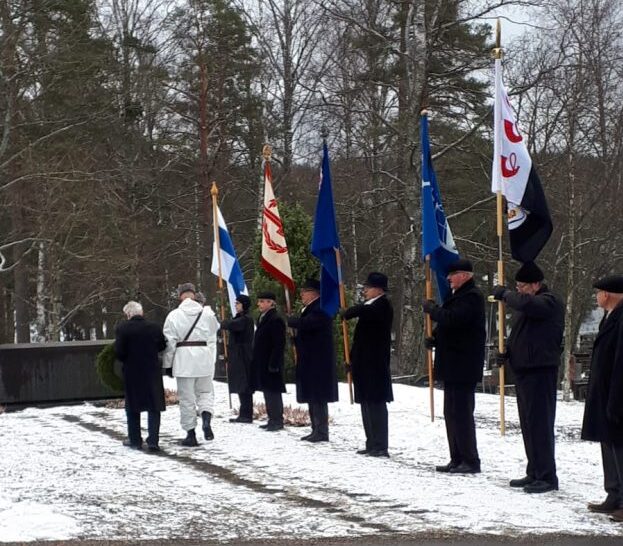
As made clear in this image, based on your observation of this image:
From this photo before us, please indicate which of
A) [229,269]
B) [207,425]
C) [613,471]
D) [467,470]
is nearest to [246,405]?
[207,425]

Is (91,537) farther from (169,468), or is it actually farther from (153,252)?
(153,252)

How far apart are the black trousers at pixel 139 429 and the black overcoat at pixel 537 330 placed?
14.1 ft

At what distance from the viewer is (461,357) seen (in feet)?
33.4

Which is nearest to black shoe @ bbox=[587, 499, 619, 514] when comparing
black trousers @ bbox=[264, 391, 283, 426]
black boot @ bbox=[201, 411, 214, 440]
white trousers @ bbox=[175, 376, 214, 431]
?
white trousers @ bbox=[175, 376, 214, 431]

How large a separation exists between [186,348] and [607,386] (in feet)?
18.0

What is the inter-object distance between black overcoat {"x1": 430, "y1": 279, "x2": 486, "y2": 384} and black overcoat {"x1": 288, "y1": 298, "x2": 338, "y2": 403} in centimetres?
249

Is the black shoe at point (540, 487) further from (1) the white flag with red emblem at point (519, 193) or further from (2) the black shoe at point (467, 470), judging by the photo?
(1) the white flag with red emblem at point (519, 193)

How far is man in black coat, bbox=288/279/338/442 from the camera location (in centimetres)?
1262

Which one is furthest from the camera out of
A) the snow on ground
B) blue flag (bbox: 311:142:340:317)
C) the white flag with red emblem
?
blue flag (bbox: 311:142:340:317)

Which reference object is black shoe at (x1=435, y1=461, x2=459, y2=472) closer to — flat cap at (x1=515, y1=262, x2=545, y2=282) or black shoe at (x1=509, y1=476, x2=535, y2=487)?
black shoe at (x1=509, y1=476, x2=535, y2=487)

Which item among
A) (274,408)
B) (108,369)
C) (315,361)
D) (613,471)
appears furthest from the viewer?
(108,369)

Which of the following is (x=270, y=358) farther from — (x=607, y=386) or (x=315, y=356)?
(x=607, y=386)

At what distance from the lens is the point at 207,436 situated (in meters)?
12.8

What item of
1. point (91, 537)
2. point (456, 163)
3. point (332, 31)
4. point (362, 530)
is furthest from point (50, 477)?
point (332, 31)
